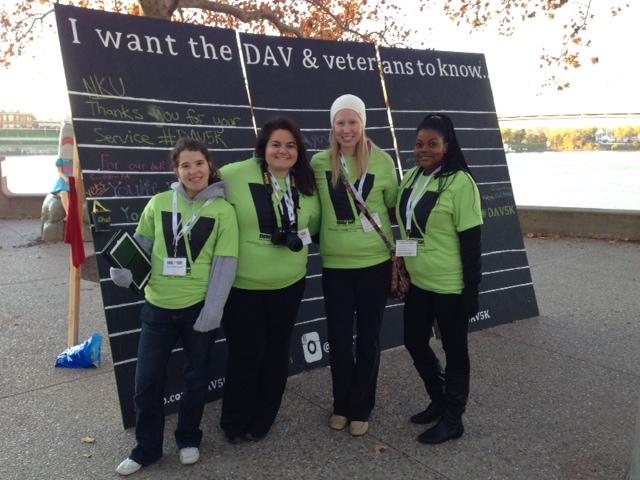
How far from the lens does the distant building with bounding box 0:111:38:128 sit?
30.6 ft

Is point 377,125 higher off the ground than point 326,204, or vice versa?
point 377,125

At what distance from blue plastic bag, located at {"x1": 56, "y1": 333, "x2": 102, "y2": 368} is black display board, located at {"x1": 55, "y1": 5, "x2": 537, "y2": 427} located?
1.13 meters

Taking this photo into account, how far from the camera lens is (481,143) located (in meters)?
5.61

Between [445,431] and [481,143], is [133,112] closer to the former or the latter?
[445,431]

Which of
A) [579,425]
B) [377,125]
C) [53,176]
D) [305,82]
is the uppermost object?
[53,176]

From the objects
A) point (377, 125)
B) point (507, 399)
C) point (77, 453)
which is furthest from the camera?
point (377, 125)

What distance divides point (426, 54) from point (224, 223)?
3259 mm

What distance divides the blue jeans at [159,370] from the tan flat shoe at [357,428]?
3.18ft

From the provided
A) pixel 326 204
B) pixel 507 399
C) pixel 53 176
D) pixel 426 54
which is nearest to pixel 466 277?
pixel 326 204

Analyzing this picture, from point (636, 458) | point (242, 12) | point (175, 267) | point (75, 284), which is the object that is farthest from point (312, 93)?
point (242, 12)

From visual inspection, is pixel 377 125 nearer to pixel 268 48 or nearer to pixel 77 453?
pixel 268 48

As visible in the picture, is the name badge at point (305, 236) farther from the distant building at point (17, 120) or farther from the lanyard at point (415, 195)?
the distant building at point (17, 120)

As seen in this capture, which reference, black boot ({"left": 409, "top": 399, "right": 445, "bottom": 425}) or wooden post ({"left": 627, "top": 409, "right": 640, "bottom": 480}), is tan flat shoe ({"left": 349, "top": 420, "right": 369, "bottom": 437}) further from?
wooden post ({"left": 627, "top": 409, "right": 640, "bottom": 480})

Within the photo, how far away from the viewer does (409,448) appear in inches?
132
